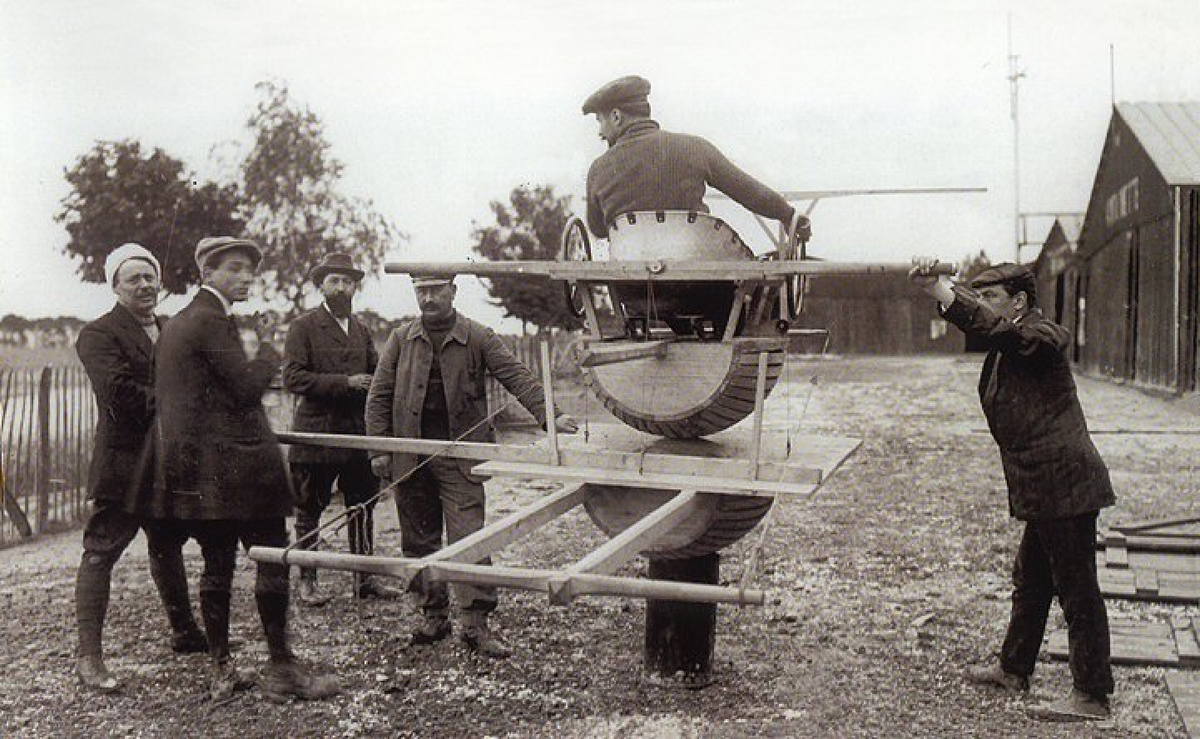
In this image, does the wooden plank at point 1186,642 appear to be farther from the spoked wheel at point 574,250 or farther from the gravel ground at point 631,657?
the spoked wheel at point 574,250

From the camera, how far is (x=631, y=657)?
5.34 metres

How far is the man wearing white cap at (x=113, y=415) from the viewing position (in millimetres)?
4934

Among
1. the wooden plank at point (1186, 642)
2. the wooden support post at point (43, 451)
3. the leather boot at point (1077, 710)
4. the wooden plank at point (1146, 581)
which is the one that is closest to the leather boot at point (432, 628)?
the leather boot at point (1077, 710)

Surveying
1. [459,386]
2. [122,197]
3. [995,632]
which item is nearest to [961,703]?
[995,632]

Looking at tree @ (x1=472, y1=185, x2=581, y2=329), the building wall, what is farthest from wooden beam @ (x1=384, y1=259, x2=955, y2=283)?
tree @ (x1=472, y1=185, x2=581, y2=329)

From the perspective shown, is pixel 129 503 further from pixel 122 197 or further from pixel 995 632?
pixel 122 197

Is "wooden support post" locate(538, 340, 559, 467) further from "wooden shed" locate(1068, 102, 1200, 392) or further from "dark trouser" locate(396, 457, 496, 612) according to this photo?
"wooden shed" locate(1068, 102, 1200, 392)

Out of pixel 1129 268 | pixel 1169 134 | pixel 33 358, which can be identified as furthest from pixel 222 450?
pixel 1129 268

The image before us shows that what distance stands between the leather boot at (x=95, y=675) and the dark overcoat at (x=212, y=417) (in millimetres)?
971

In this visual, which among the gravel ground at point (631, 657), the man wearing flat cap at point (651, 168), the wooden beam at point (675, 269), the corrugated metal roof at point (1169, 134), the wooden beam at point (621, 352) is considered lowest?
the gravel ground at point (631, 657)

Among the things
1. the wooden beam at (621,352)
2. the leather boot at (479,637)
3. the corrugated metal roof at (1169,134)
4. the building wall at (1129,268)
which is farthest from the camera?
the building wall at (1129,268)

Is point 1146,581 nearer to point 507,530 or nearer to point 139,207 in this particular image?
point 507,530

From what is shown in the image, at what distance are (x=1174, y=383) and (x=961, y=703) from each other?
12.4 metres

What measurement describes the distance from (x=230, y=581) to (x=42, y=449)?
476 centimetres
